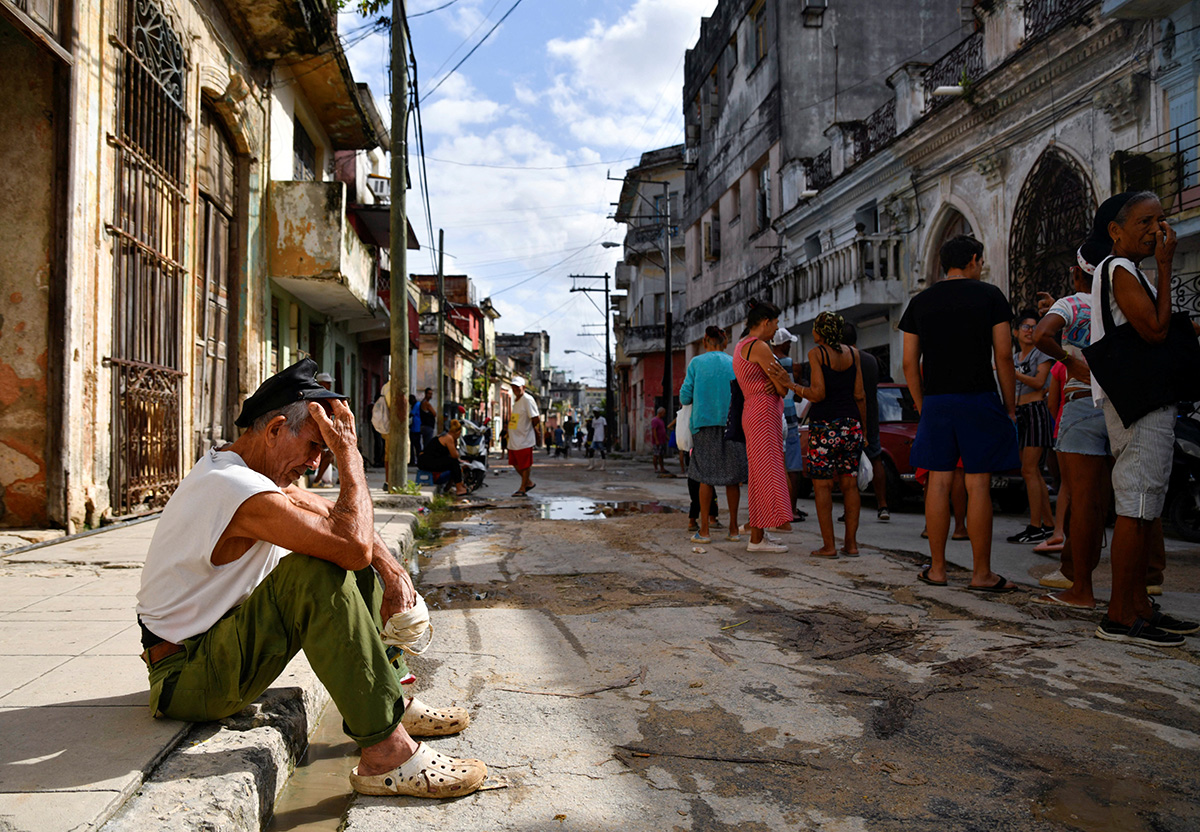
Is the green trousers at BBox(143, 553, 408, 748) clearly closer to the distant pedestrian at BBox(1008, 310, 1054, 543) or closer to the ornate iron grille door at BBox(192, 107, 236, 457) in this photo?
the distant pedestrian at BBox(1008, 310, 1054, 543)

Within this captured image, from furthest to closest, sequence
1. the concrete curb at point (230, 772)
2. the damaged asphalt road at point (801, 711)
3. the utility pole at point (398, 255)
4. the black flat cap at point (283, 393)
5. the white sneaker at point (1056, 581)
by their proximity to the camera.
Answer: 1. the utility pole at point (398, 255)
2. the white sneaker at point (1056, 581)
3. the black flat cap at point (283, 393)
4. the damaged asphalt road at point (801, 711)
5. the concrete curb at point (230, 772)

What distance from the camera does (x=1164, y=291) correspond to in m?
3.71

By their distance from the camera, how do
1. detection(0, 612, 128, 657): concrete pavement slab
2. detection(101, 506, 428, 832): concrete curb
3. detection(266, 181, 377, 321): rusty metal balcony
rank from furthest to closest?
1. detection(266, 181, 377, 321): rusty metal balcony
2. detection(0, 612, 128, 657): concrete pavement slab
3. detection(101, 506, 428, 832): concrete curb

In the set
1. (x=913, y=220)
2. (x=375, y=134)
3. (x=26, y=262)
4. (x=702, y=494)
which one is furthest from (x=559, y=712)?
(x=375, y=134)

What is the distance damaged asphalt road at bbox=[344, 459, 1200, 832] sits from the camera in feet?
7.03

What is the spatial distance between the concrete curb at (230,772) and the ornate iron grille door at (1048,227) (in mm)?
11267

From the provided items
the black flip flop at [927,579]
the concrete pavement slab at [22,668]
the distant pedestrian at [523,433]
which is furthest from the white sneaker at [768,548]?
the distant pedestrian at [523,433]

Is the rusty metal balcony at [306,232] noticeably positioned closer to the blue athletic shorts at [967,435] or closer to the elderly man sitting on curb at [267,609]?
the blue athletic shorts at [967,435]

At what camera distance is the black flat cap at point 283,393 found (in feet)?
7.78

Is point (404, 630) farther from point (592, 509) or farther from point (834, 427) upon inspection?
point (592, 509)

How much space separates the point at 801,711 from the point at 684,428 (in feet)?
17.1

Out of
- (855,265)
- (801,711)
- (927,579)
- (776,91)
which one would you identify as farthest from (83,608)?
(776,91)

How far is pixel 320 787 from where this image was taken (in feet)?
7.86

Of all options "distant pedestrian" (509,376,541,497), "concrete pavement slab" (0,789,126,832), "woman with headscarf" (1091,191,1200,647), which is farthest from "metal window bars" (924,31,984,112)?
"concrete pavement slab" (0,789,126,832)
